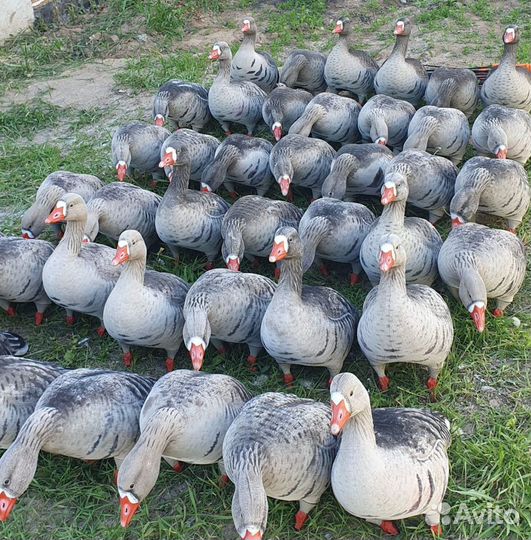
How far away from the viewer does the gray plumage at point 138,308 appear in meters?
5.75

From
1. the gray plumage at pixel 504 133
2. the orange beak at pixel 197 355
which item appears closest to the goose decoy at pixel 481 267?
the gray plumage at pixel 504 133

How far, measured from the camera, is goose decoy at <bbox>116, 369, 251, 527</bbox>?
444 cm

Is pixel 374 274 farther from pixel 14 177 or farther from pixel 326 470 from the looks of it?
pixel 14 177

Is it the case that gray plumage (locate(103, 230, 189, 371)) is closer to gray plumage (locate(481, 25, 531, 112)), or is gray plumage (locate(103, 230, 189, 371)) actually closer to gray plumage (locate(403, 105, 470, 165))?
gray plumage (locate(403, 105, 470, 165))

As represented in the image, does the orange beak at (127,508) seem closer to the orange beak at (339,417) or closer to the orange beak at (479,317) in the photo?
the orange beak at (339,417)

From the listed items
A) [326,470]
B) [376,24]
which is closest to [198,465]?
[326,470]

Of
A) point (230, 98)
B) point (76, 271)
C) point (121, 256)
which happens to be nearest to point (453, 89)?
point (230, 98)

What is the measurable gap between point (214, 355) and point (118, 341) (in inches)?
30.0

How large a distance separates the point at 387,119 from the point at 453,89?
0.93 metres

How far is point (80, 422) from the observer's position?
192 inches

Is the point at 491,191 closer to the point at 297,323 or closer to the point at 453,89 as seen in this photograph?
the point at 453,89

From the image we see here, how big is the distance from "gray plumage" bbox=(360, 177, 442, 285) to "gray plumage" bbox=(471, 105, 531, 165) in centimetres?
163

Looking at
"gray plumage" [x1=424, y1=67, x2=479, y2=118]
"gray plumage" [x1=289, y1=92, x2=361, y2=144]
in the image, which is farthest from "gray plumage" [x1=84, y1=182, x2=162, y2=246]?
"gray plumage" [x1=424, y1=67, x2=479, y2=118]

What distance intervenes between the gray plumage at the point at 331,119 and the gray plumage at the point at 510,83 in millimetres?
1490
